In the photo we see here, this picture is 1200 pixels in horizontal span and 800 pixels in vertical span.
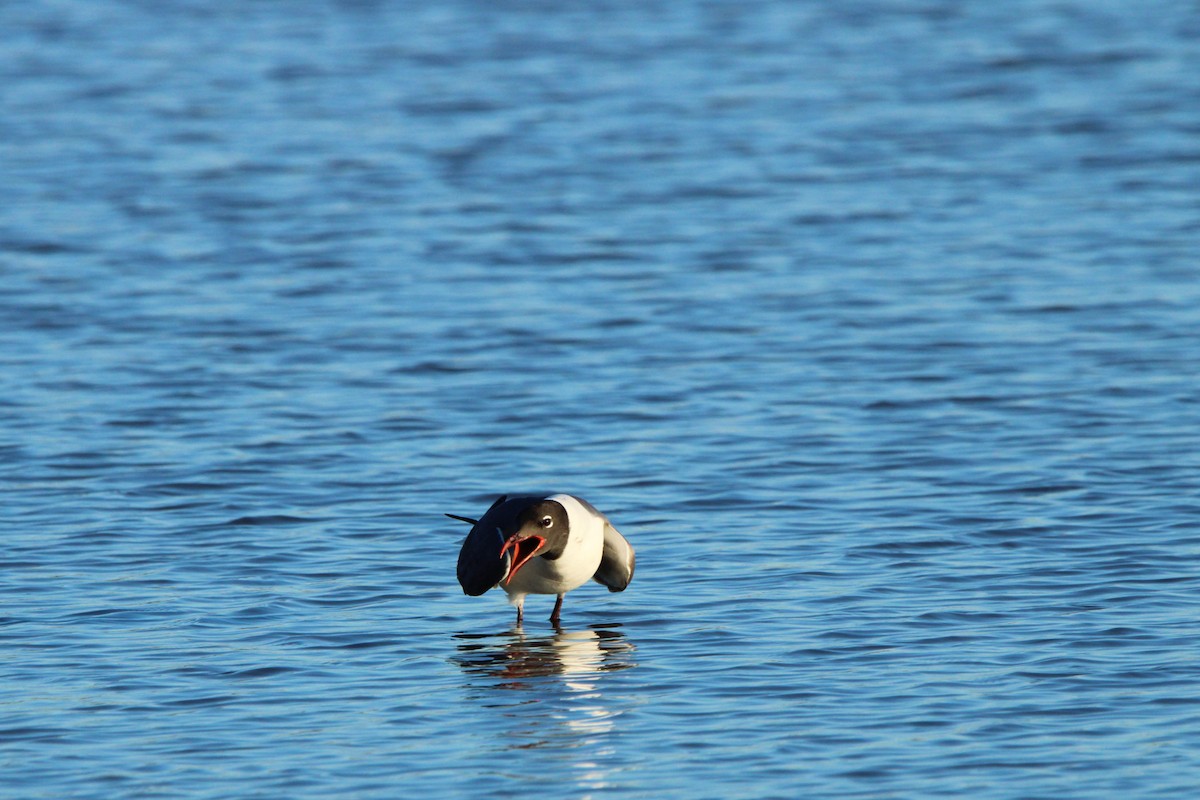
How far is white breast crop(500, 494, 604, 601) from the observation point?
38.5 ft

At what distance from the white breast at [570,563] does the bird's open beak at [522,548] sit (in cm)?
21

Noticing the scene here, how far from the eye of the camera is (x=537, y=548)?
11.5 m

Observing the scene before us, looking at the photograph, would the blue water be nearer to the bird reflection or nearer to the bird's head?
the bird reflection

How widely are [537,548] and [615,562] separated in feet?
2.67

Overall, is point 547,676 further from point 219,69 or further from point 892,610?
point 219,69

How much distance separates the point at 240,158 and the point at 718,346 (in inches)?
490

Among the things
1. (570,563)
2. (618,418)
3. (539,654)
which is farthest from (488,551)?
(618,418)

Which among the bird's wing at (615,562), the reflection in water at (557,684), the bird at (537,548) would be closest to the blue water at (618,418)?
the reflection in water at (557,684)

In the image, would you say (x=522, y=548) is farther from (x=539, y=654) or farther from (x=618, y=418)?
(x=618, y=418)

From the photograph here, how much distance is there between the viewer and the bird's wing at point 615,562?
39.8ft

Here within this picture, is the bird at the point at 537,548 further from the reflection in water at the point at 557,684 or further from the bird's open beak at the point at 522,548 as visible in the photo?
the reflection in water at the point at 557,684

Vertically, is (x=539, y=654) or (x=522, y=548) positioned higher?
(x=522, y=548)

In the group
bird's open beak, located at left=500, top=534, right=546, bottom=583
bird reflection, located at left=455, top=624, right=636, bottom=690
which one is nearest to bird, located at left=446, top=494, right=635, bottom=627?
bird's open beak, located at left=500, top=534, right=546, bottom=583

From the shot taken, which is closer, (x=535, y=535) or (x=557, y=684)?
(x=557, y=684)
